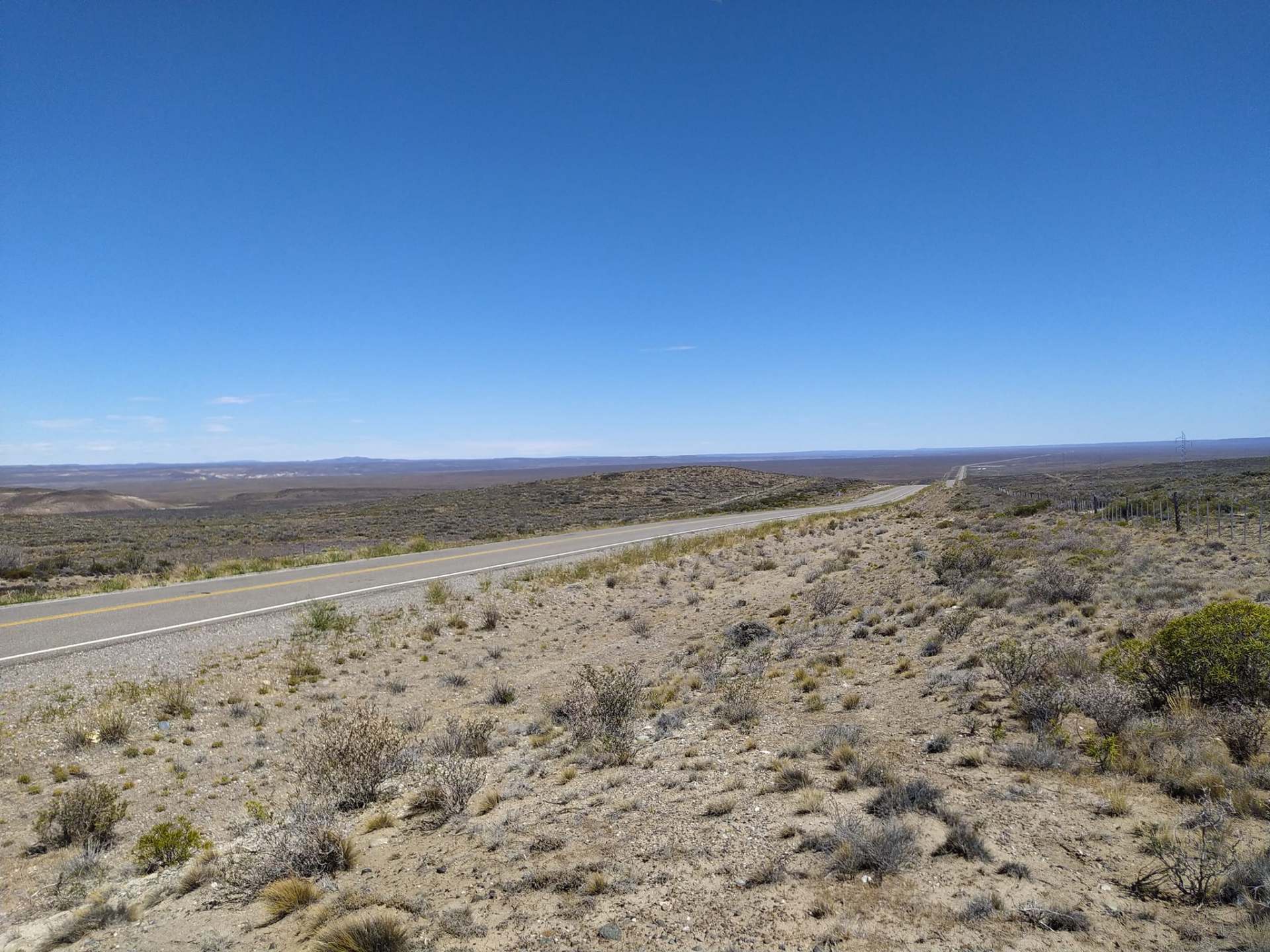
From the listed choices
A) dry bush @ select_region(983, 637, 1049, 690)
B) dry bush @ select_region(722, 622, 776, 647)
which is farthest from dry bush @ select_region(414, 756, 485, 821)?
dry bush @ select_region(722, 622, 776, 647)

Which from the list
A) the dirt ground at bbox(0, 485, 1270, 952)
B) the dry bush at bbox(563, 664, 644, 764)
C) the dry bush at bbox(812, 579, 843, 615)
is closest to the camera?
the dirt ground at bbox(0, 485, 1270, 952)

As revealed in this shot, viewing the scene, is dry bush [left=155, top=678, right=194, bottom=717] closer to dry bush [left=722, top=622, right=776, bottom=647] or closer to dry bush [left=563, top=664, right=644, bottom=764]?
dry bush [left=563, top=664, right=644, bottom=764]

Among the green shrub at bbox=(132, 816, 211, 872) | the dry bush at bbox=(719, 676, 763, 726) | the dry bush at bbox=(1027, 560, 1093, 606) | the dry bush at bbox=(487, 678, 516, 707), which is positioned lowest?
the dry bush at bbox=(487, 678, 516, 707)

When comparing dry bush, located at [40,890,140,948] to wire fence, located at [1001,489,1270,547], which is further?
wire fence, located at [1001,489,1270,547]

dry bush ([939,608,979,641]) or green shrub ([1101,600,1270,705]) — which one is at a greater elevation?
green shrub ([1101,600,1270,705])

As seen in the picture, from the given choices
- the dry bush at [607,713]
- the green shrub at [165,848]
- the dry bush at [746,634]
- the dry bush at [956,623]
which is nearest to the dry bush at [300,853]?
the green shrub at [165,848]

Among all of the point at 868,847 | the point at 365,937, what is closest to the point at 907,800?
the point at 868,847
